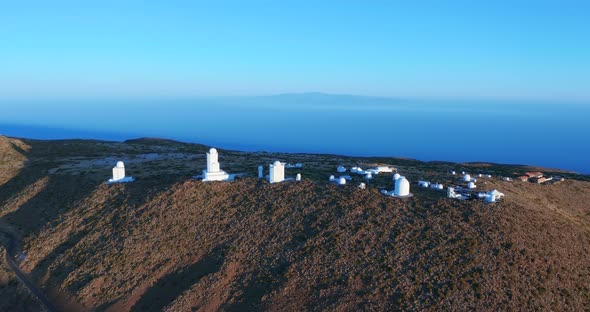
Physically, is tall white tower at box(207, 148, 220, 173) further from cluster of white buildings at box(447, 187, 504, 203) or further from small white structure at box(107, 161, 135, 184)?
cluster of white buildings at box(447, 187, 504, 203)

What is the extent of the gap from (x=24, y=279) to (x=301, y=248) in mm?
16606

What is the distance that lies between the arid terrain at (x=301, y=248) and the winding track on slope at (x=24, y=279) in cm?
36

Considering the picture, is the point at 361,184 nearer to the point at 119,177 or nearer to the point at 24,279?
the point at 119,177

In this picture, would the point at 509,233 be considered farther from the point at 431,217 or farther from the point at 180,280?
the point at 180,280

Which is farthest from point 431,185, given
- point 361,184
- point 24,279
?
point 24,279

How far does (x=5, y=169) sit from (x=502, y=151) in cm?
17762

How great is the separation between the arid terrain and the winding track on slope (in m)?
0.36

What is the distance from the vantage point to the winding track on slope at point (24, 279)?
21.8 metres

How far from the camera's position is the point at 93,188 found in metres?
33.0

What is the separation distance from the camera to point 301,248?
70.5ft

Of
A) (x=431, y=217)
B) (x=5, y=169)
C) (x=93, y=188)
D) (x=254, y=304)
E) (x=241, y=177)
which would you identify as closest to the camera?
(x=254, y=304)

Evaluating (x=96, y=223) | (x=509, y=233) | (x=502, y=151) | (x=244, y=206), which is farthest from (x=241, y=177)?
(x=502, y=151)

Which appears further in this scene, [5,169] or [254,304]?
[5,169]

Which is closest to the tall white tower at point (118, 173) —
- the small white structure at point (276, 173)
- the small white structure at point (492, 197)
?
the small white structure at point (276, 173)
